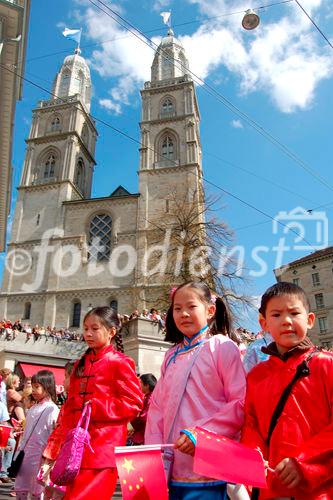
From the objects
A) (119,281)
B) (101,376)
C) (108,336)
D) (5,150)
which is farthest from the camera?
(119,281)

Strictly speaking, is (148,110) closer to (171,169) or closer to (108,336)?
(171,169)

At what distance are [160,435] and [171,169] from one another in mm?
33979

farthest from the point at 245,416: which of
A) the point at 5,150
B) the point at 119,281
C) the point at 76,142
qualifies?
the point at 76,142

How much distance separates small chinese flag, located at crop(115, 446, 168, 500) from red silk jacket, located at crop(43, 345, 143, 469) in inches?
40.7

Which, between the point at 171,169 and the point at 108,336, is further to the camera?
the point at 171,169

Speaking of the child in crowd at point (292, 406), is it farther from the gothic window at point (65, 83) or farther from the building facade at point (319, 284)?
the gothic window at point (65, 83)

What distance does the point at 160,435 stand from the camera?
2.26 m

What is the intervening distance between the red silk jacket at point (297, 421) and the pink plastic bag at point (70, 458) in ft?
3.64

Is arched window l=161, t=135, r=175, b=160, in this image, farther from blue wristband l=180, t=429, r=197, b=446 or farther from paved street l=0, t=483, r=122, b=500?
blue wristband l=180, t=429, r=197, b=446

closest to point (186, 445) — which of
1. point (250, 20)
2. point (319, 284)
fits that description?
point (250, 20)

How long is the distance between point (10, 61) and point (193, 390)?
577 inches

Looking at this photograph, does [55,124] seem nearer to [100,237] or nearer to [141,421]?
[100,237]

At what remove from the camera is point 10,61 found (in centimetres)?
1373

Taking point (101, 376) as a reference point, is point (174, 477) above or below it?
below
